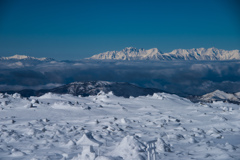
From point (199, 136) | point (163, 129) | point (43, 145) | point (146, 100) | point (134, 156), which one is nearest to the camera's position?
point (134, 156)

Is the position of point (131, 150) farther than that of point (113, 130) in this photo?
No

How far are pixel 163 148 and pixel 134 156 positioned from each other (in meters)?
5.55

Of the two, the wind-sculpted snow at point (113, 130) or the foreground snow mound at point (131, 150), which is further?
the wind-sculpted snow at point (113, 130)

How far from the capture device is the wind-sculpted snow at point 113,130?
25.5 meters

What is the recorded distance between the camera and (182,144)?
3128 cm

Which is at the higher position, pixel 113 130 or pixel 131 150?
pixel 131 150

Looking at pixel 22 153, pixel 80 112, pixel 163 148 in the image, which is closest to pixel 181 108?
pixel 80 112

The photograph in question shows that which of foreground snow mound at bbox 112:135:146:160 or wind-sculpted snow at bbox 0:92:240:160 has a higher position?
foreground snow mound at bbox 112:135:146:160

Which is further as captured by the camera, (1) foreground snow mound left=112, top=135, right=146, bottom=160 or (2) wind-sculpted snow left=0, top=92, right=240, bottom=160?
(2) wind-sculpted snow left=0, top=92, right=240, bottom=160

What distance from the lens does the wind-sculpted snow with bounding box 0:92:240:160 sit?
25516 millimetres

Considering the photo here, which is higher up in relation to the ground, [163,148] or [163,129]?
[163,148]

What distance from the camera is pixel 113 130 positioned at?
40.6 m

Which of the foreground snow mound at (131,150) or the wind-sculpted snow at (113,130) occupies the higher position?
the foreground snow mound at (131,150)

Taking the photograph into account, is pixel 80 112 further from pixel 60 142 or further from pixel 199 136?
pixel 199 136
